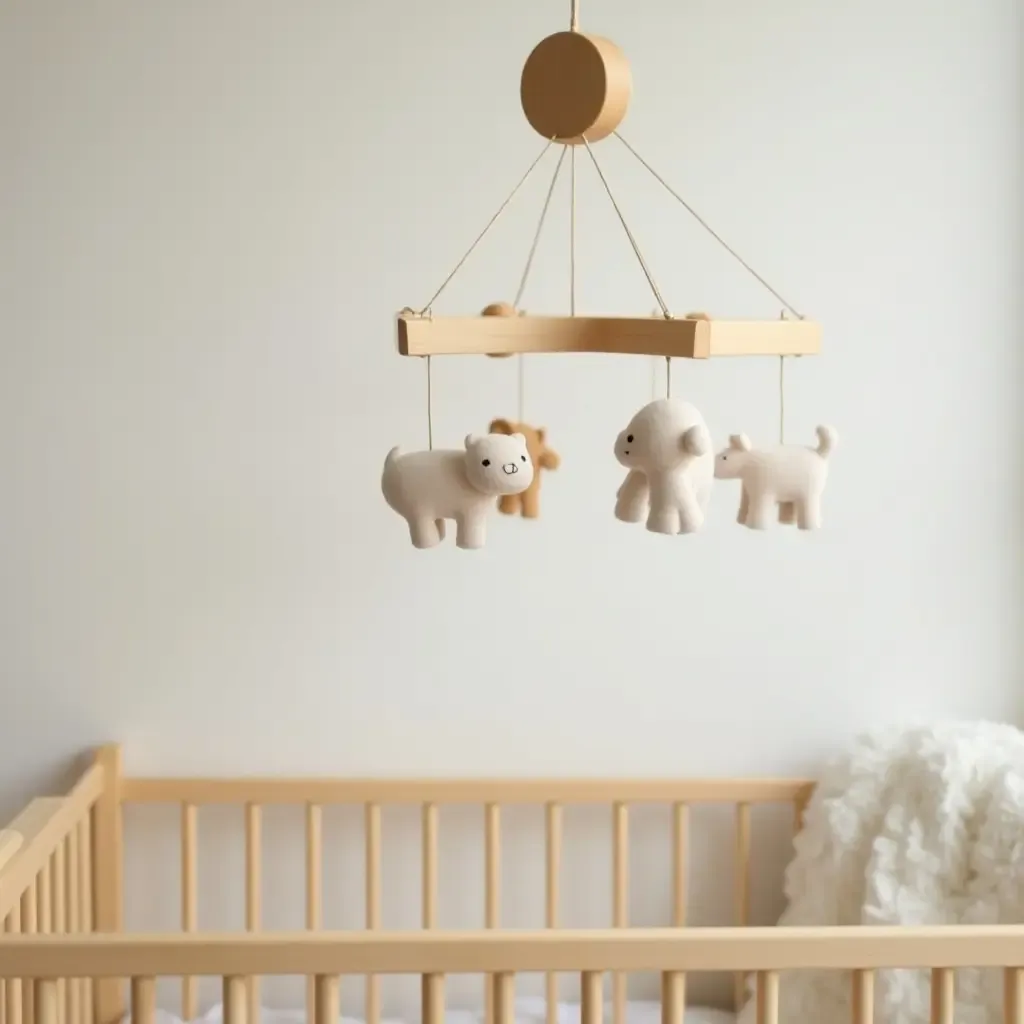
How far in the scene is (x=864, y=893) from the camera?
2.06m

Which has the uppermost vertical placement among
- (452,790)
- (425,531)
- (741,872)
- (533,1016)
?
(425,531)

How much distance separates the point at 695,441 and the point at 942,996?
2.23 feet

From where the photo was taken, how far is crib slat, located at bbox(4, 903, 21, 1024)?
170cm

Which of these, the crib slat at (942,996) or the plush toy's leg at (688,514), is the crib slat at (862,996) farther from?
the plush toy's leg at (688,514)

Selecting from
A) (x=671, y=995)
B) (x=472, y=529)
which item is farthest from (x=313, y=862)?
(x=472, y=529)

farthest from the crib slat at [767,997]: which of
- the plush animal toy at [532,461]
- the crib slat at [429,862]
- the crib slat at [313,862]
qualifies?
the crib slat at [313,862]

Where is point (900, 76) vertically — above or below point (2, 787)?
above

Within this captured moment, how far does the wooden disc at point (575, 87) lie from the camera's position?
137 centimetres

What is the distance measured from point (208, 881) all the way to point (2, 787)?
0.36 meters

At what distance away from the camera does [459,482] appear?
56.0 inches

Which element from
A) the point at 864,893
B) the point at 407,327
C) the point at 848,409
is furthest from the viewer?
the point at 848,409

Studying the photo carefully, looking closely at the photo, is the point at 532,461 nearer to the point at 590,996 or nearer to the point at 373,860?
the point at 590,996

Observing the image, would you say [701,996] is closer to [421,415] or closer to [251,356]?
[421,415]

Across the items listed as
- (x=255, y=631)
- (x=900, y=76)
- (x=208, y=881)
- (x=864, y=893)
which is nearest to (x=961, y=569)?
(x=864, y=893)
